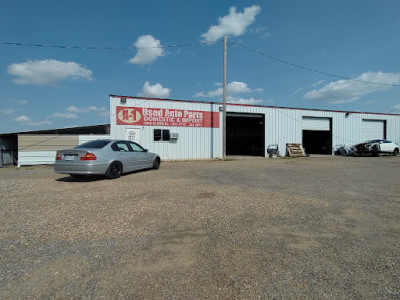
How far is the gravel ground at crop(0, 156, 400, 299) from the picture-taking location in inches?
80.7

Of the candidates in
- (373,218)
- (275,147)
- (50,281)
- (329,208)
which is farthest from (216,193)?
(275,147)

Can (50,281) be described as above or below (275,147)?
below

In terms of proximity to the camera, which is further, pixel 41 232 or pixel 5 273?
pixel 41 232

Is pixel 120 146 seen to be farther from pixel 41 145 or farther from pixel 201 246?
pixel 41 145

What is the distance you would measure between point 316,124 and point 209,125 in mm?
10719

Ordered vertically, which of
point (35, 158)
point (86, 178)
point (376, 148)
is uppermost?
point (376, 148)

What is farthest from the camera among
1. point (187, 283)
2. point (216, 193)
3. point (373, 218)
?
point (216, 193)

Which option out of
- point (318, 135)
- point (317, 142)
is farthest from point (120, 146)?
point (317, 142)

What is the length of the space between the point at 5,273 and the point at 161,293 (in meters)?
1.70

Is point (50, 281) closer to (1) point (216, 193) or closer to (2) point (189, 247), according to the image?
(2) point (189, 247)

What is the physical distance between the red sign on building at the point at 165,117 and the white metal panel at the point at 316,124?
346 inches

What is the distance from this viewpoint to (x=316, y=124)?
20531 millimetres

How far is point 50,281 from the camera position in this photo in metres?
2.17

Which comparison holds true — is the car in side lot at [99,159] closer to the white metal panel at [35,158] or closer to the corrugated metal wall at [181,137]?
the corrugated metal wall at [181,137]
